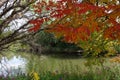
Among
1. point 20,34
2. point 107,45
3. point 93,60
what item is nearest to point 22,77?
point 20,34

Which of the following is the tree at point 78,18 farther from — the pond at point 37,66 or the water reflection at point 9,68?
the water reflection at point 9,68

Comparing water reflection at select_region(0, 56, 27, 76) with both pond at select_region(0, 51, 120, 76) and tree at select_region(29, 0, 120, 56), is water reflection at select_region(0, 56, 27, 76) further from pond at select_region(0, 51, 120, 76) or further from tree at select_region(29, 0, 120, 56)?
tree at select_region(29, 0, 120, 56)

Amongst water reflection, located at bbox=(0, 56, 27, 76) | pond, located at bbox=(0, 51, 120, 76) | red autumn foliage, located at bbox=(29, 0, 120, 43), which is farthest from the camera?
pond, located at bbox=(0, 51, 120, 76)

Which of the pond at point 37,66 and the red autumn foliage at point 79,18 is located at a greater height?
the red autumn foliage at point 79,18

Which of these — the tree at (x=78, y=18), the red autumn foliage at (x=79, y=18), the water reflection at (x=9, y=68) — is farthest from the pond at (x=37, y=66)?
the red autumn foliage at (x=79, y=18)

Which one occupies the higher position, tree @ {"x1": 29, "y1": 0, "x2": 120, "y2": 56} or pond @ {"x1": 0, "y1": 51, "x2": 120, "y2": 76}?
tree @ {"x1": 29, "y1": 0, "x2": 120, "y2": 56}

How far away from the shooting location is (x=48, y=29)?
8383mm

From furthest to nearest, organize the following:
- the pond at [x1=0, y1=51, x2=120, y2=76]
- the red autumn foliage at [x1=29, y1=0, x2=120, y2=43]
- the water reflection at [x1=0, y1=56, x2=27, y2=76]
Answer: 1. the pond at [x1=0, y1=51, x2=120, y2=76]
2. the water reflection at [x1=0, y1=56, x2=27, y2=76]
3. the red autumn foliage at [x1=29, y1=0, x2=120, y2=43]

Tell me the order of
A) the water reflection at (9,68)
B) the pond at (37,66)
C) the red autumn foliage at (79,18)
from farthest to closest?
the pond at (37,66) < the water reflection at (9,68) < the red autumn foliage at (79,18)

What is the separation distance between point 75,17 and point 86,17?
454mm

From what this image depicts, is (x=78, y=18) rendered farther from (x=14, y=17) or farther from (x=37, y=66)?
(x=37, y=66)

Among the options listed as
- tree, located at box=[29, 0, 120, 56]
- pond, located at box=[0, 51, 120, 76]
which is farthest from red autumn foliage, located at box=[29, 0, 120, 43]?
pond, located at box=[0, 51, 120, 76]

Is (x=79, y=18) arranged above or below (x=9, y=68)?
above

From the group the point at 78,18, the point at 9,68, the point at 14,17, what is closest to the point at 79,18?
the point at 78,18
